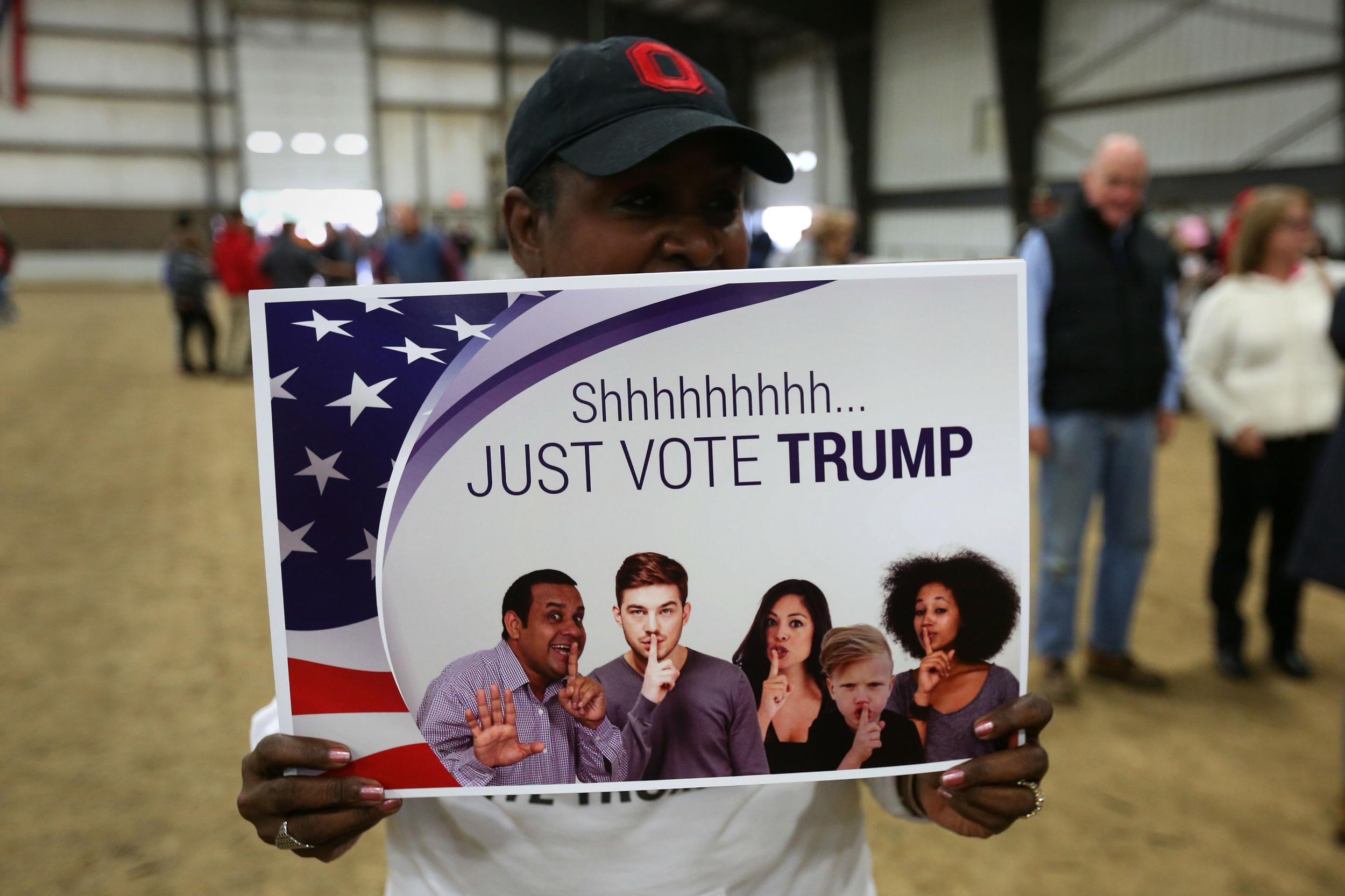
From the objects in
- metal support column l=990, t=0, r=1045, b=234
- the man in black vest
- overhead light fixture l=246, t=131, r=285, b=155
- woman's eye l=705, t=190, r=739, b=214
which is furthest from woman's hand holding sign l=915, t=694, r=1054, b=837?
overhead light fixture l=246, t=131, r=285, b=155

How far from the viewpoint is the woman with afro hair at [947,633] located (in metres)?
0.78

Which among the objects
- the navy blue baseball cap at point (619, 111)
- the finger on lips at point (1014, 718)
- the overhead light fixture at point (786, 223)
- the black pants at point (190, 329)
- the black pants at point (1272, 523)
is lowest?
the black pants at point (1272, 523)

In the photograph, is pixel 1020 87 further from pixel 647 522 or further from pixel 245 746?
pixel 647 522

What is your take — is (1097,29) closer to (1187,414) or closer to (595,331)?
(1187,414)

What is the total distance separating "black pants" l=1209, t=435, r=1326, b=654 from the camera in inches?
113

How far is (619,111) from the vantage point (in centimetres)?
92

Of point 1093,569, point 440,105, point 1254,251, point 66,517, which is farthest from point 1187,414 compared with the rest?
point 440,105

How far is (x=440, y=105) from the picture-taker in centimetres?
1948

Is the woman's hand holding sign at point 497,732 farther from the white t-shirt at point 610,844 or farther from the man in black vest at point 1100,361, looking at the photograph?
the man in black vest at point 1100,361

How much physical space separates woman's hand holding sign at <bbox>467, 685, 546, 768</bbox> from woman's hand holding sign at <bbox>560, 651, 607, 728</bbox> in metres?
0.04

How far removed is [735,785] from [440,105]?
812 inches

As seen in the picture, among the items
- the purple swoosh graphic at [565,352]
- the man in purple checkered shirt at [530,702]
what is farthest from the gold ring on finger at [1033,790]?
the purple swoosh graphic at [565,352]

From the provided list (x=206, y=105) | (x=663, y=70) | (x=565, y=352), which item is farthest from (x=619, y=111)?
(x=206, y=105)

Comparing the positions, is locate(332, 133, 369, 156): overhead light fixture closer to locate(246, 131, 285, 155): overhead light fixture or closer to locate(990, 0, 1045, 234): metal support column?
locate(246, 131, 285, 155): overhead light fixture
